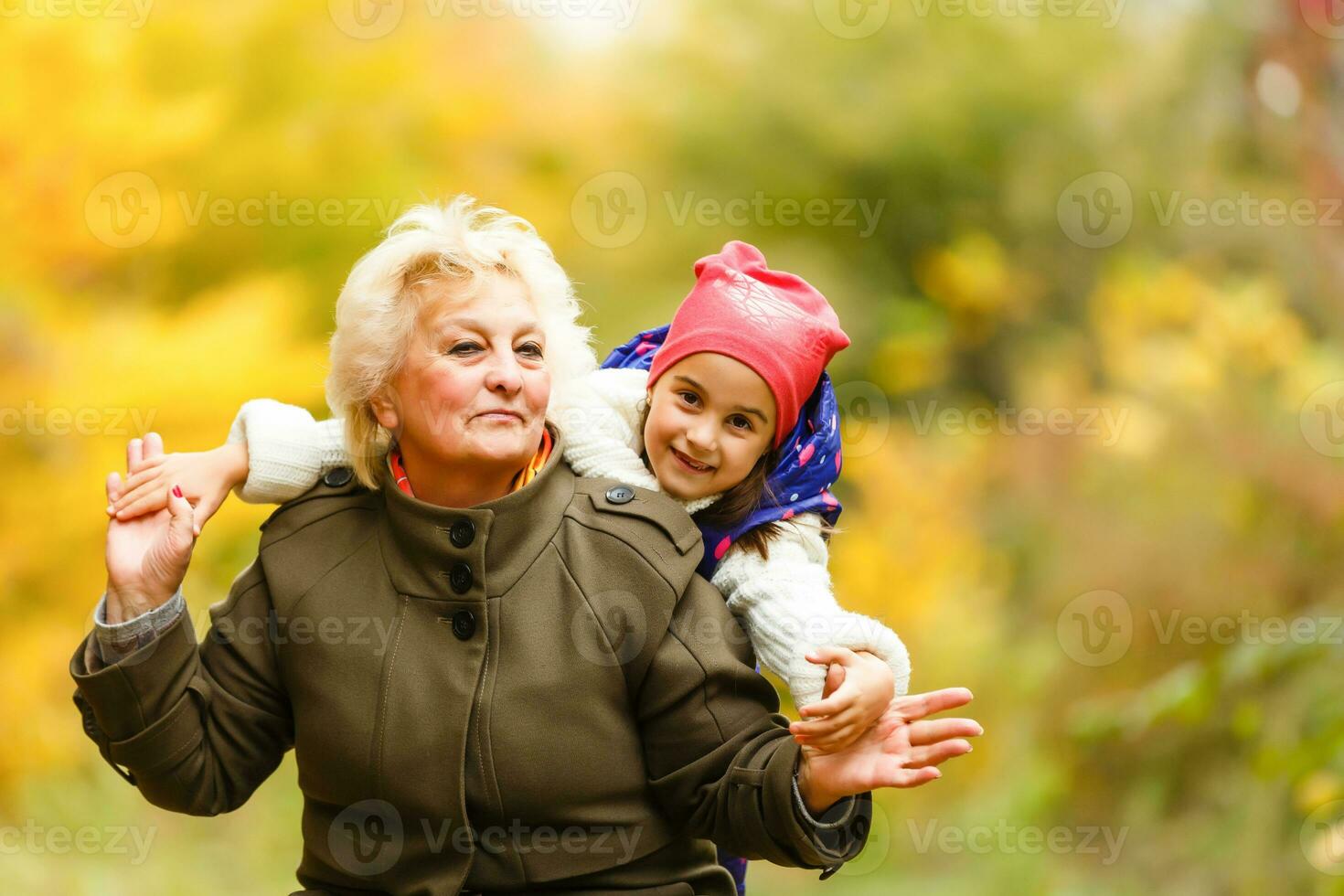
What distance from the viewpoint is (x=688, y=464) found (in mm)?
2438

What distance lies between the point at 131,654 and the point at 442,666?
48 centimetres

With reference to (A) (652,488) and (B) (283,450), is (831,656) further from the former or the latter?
(B) (283,450)

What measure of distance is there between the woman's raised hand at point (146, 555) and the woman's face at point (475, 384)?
37 centimetres

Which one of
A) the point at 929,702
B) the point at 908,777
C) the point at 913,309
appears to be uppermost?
the point at 913,309

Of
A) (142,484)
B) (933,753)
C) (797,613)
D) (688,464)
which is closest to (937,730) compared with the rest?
(933,753)

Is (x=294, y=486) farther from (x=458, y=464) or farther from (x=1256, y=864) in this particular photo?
(x=1256, y=864)

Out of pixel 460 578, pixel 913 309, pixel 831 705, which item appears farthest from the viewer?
pixel 913 309

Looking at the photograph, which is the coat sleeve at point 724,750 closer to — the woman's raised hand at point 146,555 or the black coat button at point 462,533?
the black coat button at point 462,533

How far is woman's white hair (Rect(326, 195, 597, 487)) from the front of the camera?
91.6 inches

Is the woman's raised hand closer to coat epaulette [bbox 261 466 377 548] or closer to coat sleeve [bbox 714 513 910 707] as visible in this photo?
coat epaulette [bbox 261 466 377 548]

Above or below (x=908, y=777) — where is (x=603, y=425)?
above

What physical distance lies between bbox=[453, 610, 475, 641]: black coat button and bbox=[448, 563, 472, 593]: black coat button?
1.5 inches

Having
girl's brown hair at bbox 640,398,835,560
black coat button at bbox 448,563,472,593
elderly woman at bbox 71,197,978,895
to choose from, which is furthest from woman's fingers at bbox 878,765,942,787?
black coat button at bbox 448,563,472,593

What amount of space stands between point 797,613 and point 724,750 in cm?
25
